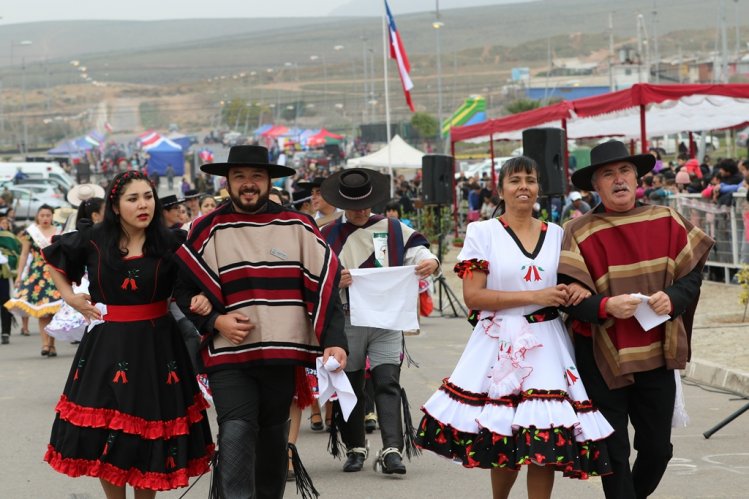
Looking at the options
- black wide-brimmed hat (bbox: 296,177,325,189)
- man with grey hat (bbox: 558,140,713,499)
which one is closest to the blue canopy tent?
black wide-brimmed hat (bbox: 296,177,325,189)

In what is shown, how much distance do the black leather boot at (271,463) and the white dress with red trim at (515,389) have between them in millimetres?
666

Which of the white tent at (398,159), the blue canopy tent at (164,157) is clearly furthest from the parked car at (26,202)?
the blue canopy tent at (164,157)

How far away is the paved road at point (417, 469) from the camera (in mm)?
7926

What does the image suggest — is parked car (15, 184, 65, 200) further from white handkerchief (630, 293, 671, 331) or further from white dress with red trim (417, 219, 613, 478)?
white handkerchief (630, 293, 671, 331)

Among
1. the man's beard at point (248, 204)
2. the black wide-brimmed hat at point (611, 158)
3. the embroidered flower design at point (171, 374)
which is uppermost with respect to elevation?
the black wide-brimmed hat at point (611, 158)

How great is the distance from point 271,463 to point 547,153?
365 inches

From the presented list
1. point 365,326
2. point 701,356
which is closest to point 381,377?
point 365,326

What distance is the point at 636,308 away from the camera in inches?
234

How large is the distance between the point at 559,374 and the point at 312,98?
560 ft

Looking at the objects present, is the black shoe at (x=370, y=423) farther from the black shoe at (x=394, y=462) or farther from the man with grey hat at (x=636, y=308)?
the man with grey hat at (x=636, y=308)

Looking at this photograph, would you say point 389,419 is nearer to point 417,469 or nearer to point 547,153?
point 417,469

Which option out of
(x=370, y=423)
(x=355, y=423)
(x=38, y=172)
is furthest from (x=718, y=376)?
(x=38, y=172)

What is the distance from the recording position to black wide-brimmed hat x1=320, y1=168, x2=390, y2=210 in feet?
28.4

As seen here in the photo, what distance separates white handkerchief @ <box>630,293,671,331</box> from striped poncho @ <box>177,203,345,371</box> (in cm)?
139
